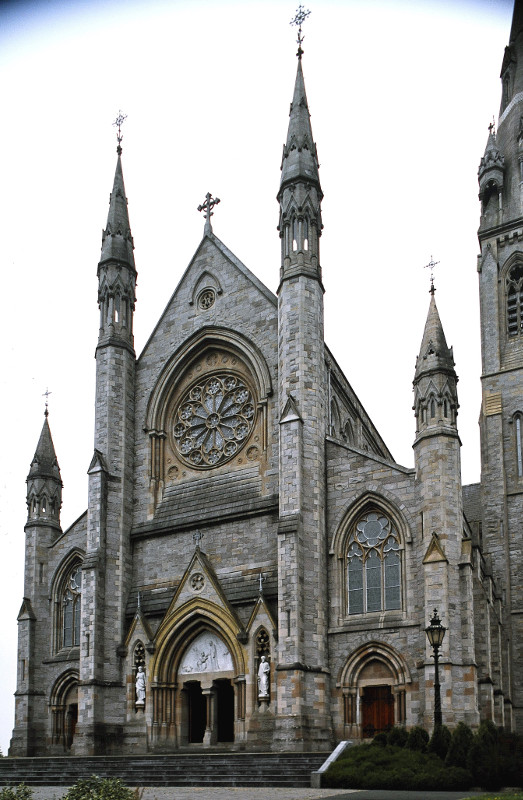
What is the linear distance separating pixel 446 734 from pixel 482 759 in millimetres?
2521

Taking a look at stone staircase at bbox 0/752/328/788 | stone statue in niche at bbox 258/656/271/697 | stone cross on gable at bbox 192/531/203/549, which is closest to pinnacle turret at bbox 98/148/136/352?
stone cross on gable at bbox 192/531/203/549

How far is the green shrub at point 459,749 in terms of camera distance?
72.8 ft

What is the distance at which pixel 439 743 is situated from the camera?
23.6 meters

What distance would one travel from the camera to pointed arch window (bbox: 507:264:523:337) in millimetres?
51469

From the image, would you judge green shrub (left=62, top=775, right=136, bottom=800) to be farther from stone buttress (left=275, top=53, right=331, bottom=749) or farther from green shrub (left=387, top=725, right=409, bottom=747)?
stone buttress (left=275, top=53, right=331, bottom=749)

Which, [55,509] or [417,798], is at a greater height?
[55,509]

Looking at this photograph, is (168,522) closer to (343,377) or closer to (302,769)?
(343,377)

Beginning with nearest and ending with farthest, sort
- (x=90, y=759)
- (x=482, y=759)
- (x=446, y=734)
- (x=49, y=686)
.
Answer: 1. (x=482, y=759)
2. (x=446, y=734)
3. (x=90, y=759)
4. (x=49, y=686)

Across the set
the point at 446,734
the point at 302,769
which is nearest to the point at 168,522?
the point at 302,769

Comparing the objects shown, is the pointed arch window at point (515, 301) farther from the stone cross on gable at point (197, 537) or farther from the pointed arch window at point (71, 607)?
the pointed arch window at point (71, 607)

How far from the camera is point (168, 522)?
120 feet

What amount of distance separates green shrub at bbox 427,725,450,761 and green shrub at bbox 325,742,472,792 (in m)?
0.37

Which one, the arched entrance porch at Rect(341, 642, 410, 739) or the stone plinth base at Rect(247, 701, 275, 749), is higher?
the arched entrance porch at Rect(341, 642, 410, 739)

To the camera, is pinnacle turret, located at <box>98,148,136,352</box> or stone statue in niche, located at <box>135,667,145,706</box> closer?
stone statue in niche, located at <box>135,667,145,706</box>
